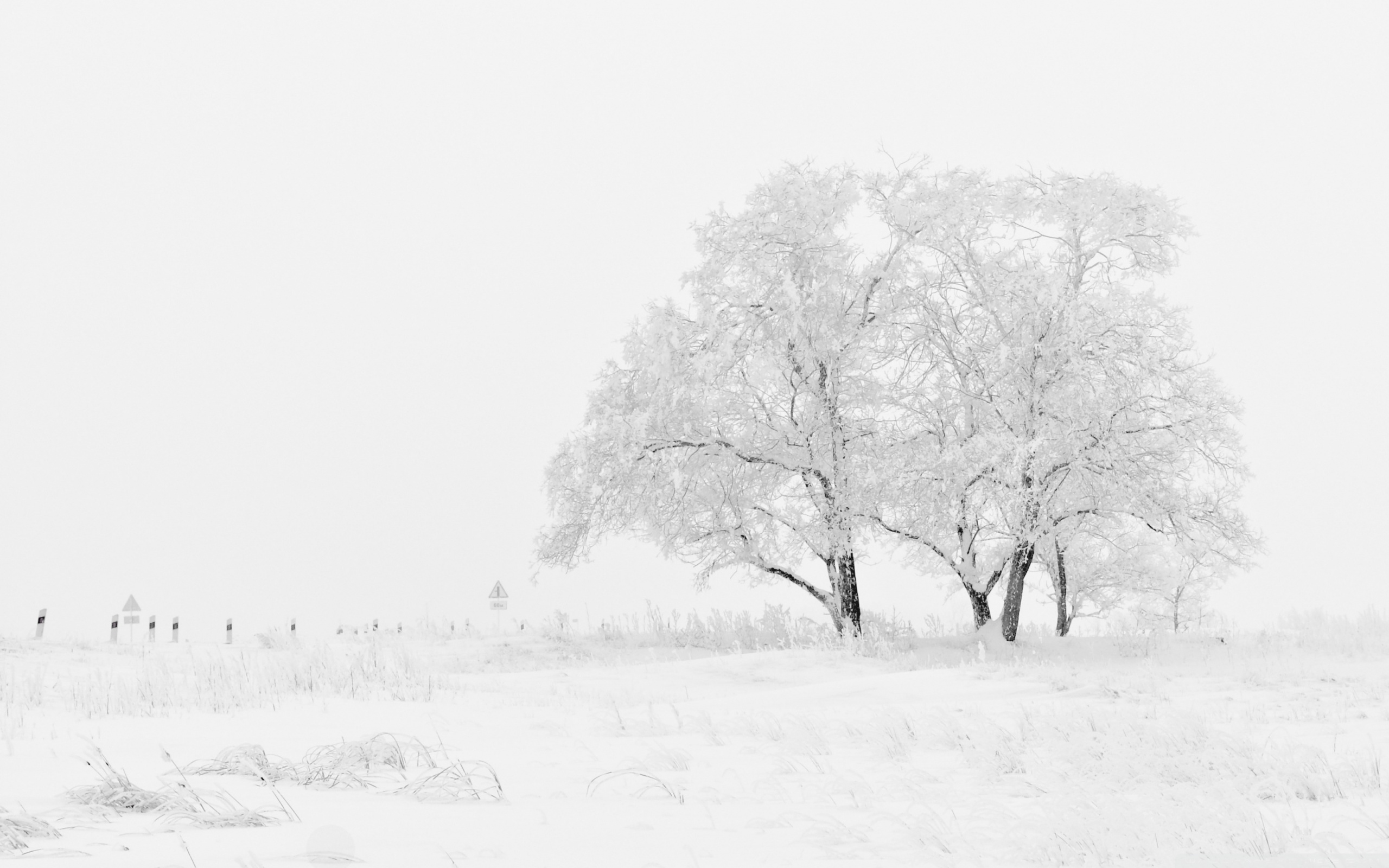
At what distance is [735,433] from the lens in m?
19.5

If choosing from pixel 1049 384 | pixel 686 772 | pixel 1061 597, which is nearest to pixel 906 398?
pixel 1049 384

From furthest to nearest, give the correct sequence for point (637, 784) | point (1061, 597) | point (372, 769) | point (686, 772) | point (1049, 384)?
point (1061, 597)
point (1049, 384)
point (686, 772)
point (372, 769)
point (637, 784)

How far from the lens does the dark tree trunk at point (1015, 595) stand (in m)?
18.8

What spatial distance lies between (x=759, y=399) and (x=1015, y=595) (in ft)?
19.3

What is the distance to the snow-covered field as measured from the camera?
3.84 metres

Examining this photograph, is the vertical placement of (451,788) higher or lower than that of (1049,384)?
lower

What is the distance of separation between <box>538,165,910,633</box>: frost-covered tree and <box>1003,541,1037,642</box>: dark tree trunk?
276 centimetres

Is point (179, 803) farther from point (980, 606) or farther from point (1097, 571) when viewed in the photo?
point (1097, 571)

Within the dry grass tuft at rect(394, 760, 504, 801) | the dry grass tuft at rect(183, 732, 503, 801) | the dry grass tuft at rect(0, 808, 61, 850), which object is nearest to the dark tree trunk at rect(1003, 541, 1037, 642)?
the dry grass tuft at rect(183, 732, 503, 801)

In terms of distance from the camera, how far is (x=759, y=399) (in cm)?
1922

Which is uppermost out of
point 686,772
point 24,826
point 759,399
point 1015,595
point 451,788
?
point 759,399

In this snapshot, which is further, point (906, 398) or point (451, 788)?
point (906, 398)

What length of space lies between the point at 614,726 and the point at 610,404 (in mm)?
12442

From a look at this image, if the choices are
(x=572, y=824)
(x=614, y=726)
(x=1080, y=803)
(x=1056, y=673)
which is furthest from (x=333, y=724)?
(x=1056, y=673)
